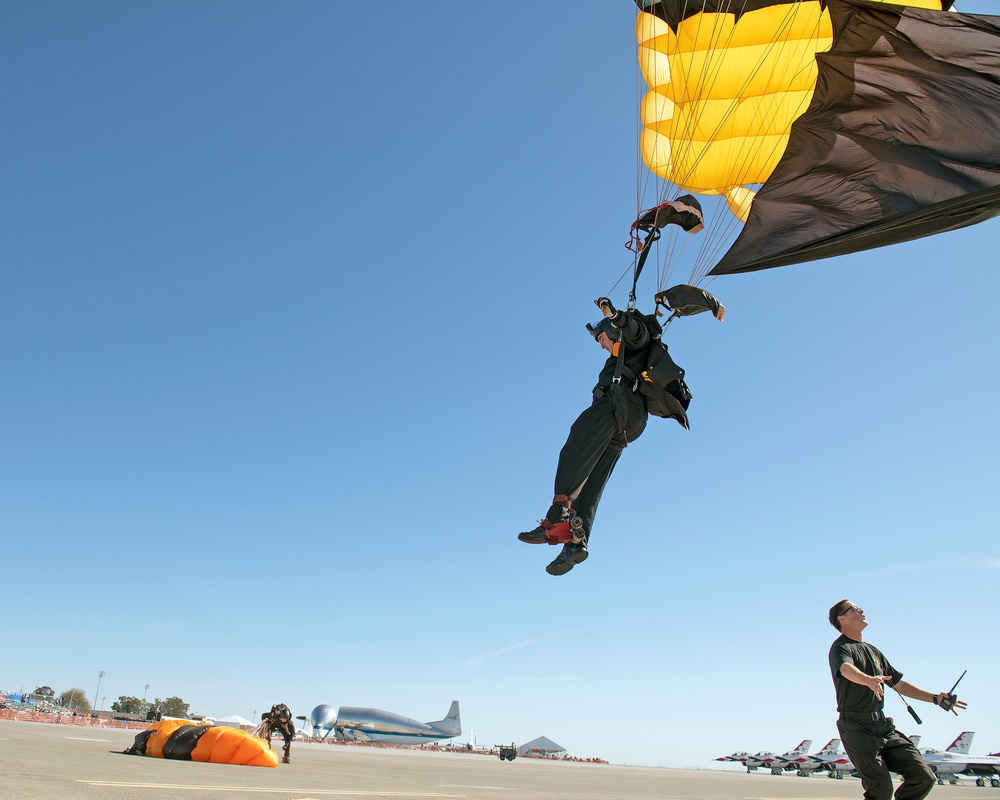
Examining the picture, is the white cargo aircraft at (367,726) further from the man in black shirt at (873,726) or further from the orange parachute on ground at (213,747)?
the man in black shirt at (873,726)

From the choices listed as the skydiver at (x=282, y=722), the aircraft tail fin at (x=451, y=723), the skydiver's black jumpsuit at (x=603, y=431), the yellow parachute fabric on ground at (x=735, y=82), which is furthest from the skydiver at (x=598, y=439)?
the aircraft tail fin at (x=451, y=723)

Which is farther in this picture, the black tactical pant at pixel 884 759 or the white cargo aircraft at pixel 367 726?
the white cargo aircraft at pixel 367 726

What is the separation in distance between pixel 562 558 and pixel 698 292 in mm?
2962

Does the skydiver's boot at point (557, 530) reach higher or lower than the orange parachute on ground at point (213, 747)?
higher

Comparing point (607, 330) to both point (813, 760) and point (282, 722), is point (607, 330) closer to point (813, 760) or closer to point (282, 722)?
point (282, 722)

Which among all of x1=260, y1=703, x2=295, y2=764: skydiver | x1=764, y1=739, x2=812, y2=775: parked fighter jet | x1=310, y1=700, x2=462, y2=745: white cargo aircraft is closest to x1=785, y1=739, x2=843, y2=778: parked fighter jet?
x1=764, y1=739, x2=812, y2=775: parked fighter jet

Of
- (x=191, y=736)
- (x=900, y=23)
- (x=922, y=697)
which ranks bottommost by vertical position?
(x=191, y=736)

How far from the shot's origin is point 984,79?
5.44m

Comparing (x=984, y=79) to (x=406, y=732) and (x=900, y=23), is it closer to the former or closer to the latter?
(x=900, y=23)

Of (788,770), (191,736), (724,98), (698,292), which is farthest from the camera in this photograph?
(788,770)

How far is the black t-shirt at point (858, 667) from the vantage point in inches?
183

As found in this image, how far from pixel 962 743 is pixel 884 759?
5502 centimetres

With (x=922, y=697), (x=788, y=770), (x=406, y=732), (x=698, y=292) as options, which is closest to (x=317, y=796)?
(x=922, y=697)

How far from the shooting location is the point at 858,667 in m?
4.83
